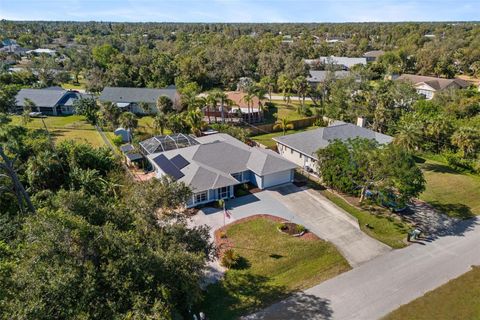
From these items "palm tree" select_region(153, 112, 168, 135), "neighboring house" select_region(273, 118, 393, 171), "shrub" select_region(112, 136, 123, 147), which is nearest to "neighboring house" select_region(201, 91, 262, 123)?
"palm tree" select_region(153, 112, 168, 135)

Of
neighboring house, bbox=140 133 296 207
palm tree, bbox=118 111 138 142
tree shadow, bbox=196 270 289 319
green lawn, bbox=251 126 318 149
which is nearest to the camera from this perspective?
tree shadow, bbox=196 270 289 319

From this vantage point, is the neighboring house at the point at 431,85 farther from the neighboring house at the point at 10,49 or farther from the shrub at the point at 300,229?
the neighboring house at the point at 10,49

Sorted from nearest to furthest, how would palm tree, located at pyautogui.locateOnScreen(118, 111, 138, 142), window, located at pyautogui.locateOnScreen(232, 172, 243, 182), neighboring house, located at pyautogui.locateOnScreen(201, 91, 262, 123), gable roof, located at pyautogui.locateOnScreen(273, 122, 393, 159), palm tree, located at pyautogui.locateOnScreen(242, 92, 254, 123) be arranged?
window, located at pyautogui.locateOnScreen(232, 172, 243, 182), gable roof, located at pyautogui.locateOnScreen(273, 122, 393, 159), palm tree, located at pyautogui.locateOnScreen(118, 111, 138, 142), palm tree, located at pyautogui.locateOnScreen(242, 92, 254, 123), neighboring house, located at pyautogui.locateOnScreen(201, 91, 262, 123)

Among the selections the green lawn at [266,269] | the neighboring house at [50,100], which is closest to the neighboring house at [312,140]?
the green lawn at [266,269]

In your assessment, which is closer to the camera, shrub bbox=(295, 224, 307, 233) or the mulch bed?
the mulch bed

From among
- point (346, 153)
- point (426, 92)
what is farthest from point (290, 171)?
point (426, 92)

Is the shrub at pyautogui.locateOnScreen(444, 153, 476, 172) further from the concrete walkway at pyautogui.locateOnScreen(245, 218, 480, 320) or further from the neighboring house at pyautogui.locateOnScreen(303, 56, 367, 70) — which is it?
the neighboring house at pyautogui.locateOnScreen(303, 56, 367, 70)

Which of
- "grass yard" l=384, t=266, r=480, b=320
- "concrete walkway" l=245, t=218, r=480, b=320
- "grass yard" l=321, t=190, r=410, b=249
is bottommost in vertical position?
"grass yard" l=384, t=266, r=480, b=320
